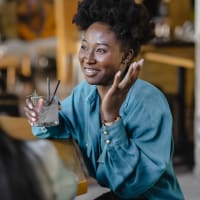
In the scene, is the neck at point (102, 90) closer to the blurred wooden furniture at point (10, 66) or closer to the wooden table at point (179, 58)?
the wooden table at point (179, 58)

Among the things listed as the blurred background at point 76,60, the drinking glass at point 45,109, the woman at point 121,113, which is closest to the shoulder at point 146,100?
the woman at point 121,113

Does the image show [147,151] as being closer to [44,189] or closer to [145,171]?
[145,171]

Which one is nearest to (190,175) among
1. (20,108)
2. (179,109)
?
(179,109)

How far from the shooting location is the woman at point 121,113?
1308mm

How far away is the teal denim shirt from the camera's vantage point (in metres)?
1.31

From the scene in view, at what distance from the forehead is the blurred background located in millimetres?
2209

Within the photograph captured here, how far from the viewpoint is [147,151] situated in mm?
1333

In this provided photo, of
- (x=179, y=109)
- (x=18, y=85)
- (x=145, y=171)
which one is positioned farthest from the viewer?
(x=18, y=85)

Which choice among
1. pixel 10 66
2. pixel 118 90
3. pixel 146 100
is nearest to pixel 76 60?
pixel 10 66

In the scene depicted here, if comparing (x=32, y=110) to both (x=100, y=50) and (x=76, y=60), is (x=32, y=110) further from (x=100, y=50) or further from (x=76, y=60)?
(x=76, y=60)

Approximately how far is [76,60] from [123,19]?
356cm

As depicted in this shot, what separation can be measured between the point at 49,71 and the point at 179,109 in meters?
2.57

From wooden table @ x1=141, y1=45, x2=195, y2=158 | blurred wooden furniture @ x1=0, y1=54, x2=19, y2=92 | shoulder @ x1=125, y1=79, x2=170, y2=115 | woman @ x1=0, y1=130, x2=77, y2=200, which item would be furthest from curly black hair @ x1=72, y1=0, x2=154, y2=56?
blurred wooden furniture @ x1=0, y1=54, x2=19, y2=92

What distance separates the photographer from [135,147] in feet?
4.36
